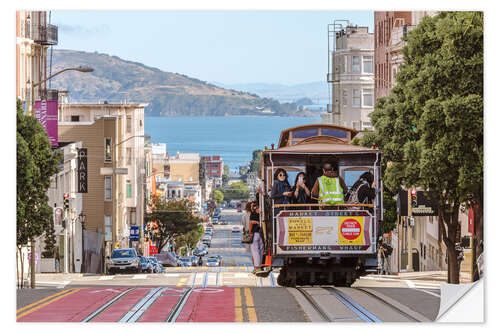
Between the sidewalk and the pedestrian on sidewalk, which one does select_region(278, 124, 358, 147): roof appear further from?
the sidewalk

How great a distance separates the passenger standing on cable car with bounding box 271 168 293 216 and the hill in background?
1.96 metres

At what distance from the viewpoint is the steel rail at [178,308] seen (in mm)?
21889

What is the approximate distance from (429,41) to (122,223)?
9.59 metres

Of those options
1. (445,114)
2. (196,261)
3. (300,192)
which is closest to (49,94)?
(300,192)

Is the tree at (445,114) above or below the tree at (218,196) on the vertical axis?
above

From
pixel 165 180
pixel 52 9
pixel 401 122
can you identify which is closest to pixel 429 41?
pixel 401 122

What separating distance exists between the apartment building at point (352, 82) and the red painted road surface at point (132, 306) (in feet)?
16.3

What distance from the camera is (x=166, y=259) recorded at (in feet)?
117

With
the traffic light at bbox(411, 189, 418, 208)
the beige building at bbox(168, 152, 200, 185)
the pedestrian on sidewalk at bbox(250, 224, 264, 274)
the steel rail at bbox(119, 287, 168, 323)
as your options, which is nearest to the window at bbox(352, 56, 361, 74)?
the traffic light at bbox(411, 189, 418, 208)

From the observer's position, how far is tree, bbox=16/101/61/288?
2411 cm

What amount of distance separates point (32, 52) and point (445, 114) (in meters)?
8.60

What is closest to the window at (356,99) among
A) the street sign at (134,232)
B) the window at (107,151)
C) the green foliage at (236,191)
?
the green foliage at (236,191)

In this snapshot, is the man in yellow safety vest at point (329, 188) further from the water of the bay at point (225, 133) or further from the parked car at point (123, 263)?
the parked car at point (123, 263)

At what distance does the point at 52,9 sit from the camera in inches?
922
